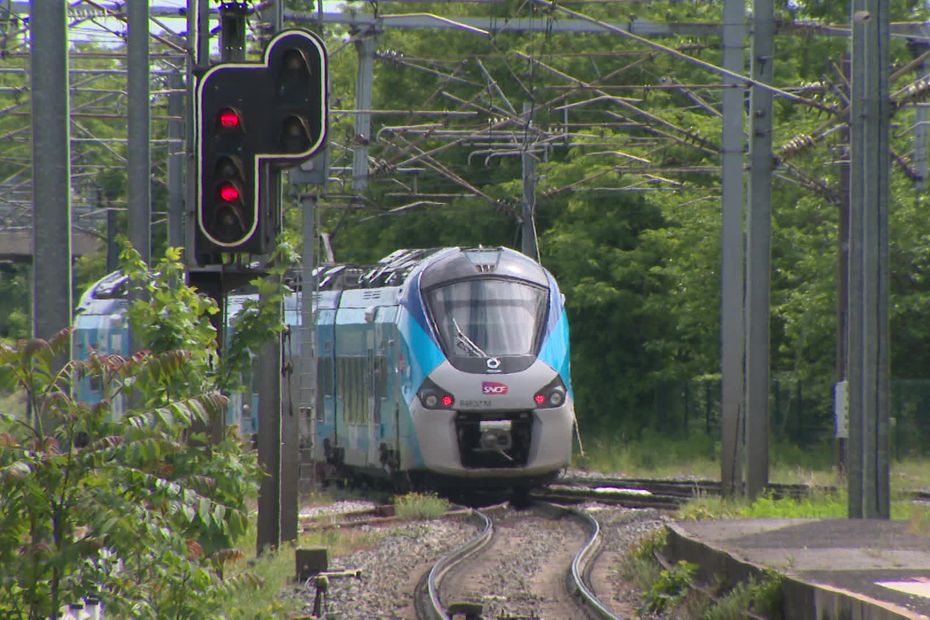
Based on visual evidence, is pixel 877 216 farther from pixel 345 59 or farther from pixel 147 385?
pixel 345 59

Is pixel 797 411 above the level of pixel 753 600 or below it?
below

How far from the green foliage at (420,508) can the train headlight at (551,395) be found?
6.15ft

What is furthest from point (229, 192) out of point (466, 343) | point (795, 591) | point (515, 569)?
point (466, 343)

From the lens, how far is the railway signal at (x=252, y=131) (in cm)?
834

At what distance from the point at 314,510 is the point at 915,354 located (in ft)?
58.4

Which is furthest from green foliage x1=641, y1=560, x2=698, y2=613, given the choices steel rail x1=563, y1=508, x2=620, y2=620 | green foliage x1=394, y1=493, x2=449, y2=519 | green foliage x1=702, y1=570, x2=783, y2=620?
green foliage x1=394, y1=493, x2=449, y2=519

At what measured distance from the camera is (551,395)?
21297 mm

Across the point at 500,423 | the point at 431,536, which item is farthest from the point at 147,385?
the point at 500,423

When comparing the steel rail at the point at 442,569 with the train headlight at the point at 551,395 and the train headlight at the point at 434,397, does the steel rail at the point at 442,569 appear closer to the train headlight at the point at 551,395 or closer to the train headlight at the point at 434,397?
the train headlight at the point at 434,397

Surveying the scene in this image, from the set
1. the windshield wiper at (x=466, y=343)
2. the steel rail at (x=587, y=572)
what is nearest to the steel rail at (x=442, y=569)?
the steel rail at (x=587, y=572)

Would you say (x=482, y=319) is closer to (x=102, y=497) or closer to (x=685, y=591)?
(x=685, y=591)

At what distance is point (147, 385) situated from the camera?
7.21 m

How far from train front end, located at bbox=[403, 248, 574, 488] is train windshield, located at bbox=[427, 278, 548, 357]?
13 millimetres

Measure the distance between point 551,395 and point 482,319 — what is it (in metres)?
1.38
